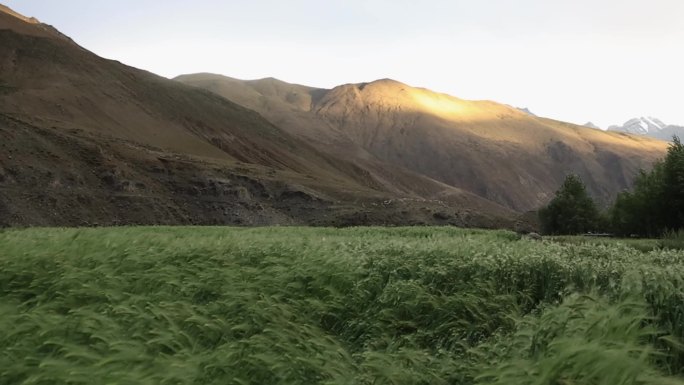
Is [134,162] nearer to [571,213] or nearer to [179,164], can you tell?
[179,164]

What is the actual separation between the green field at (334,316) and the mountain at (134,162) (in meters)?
35.5

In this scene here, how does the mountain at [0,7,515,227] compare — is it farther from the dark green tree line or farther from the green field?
the green field

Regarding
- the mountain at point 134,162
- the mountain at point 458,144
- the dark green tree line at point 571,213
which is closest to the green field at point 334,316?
the mountain at point 134,162

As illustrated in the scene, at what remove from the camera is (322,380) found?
4.46m

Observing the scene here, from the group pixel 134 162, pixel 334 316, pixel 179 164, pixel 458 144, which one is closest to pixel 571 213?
pixel 179 164

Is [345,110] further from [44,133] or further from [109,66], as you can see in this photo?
[44,133]

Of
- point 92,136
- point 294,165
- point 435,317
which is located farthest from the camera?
point 294,165

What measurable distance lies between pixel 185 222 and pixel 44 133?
53.9ft

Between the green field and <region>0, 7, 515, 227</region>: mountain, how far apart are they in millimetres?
35540

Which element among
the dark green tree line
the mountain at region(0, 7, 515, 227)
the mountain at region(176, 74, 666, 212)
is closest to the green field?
the mountain at region(0, 7, 515, 227)

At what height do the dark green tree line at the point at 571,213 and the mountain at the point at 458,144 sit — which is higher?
the mountain at the point at 458,144

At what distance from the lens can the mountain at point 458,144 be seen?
15325cm

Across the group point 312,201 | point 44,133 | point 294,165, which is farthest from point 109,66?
point 312,201

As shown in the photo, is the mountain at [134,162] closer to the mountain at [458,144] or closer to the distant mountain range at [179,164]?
the distant mountain range at [179,164]
